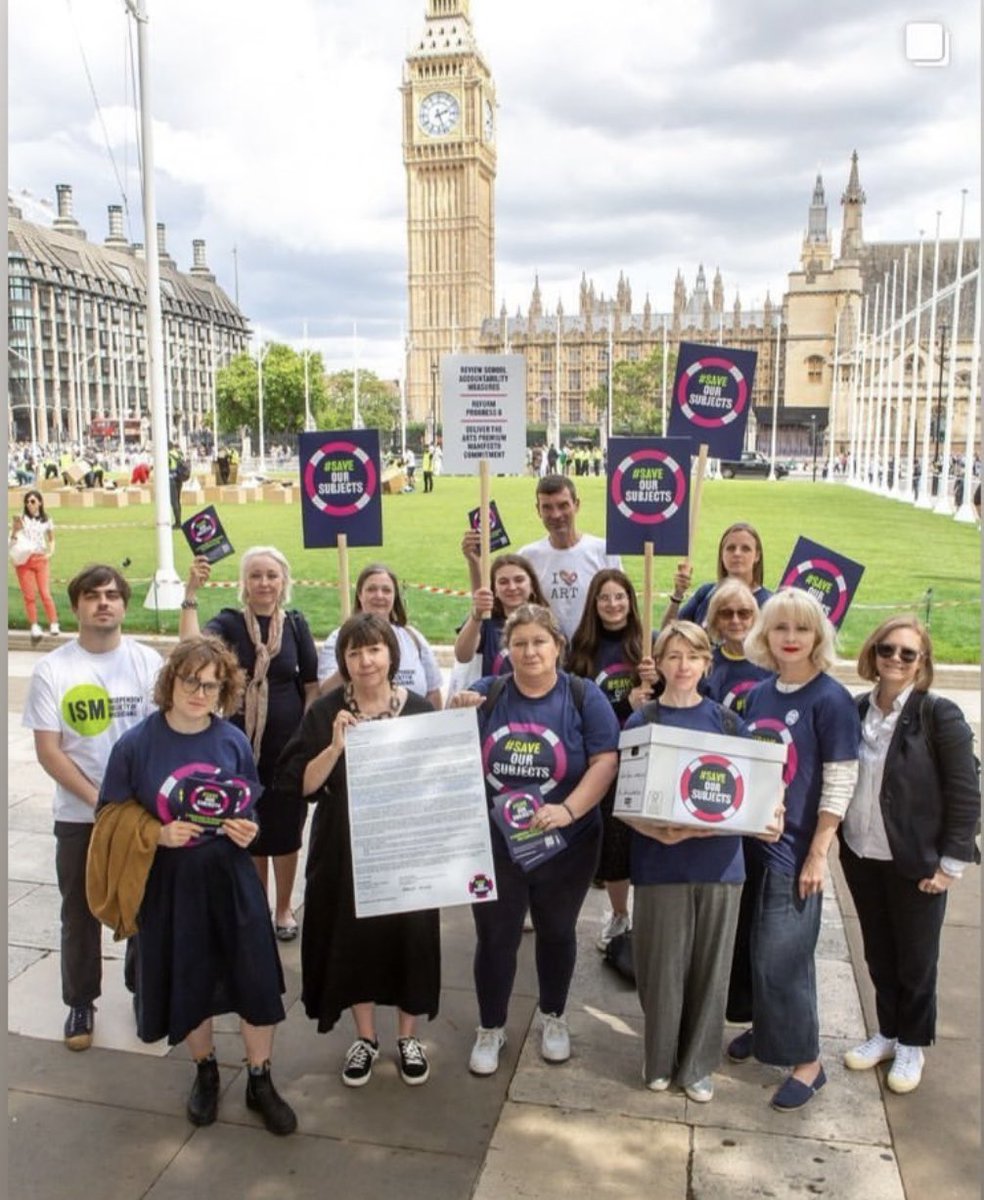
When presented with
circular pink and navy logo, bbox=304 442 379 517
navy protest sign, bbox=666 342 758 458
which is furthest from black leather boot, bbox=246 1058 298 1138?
navy protest sign, bbox=666 342 758 458

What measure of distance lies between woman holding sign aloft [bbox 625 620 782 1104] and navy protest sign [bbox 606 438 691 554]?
1264 millimetres

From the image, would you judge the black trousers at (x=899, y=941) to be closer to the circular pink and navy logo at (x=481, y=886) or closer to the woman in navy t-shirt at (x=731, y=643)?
the woman in navy t-shirt at (x=731, y=643)

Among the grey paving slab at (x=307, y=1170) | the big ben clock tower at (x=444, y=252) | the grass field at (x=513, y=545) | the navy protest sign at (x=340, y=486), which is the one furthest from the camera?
the big ben clock tower at (x=444, y=252)

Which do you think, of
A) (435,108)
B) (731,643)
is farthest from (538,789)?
(435,108)

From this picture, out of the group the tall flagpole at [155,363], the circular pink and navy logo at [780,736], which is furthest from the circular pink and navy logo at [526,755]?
the tall flagpole at [155,363]

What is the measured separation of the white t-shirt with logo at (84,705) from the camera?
3752 mm

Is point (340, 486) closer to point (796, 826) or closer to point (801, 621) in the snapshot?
point (801, 621)

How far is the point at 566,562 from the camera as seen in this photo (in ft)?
17.3

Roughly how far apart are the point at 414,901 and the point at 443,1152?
2.50 ft

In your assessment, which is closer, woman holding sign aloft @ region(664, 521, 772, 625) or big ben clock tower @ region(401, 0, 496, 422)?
woman holding sign aloft @ region(664, 521, 772, 625)

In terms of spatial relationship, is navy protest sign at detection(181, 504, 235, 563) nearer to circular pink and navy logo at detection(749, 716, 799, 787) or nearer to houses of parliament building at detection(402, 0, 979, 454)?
circular pink and navy logo at detection(749, 716, 799, 787)

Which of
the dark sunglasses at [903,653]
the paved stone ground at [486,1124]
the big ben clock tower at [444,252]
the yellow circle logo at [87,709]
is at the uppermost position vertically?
the big ben clock tower at [444,252]

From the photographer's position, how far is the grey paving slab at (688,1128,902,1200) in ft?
10.2

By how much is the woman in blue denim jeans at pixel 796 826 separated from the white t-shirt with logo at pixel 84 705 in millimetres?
2202
